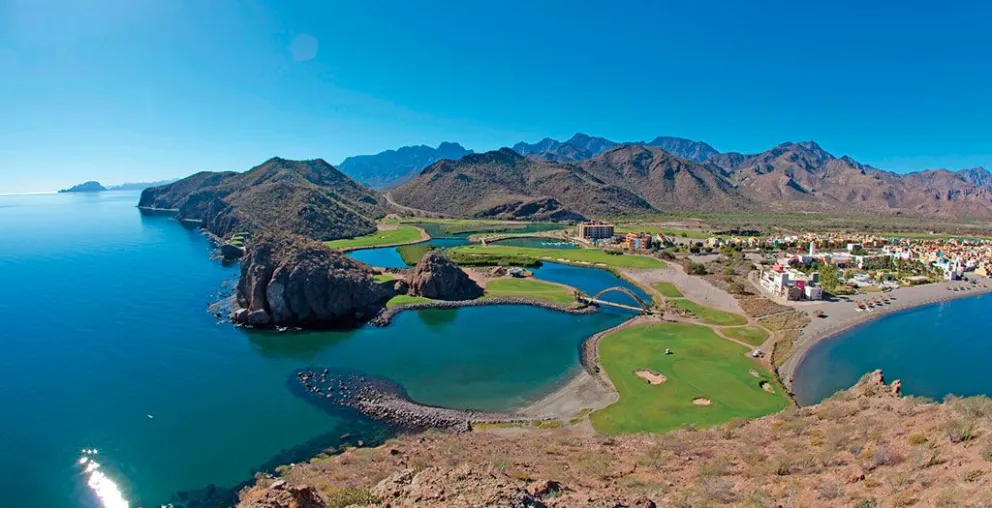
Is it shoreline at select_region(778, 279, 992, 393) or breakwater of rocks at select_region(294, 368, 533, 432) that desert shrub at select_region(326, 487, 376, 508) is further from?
shoreline at select_region(778, 279, 992, 393)

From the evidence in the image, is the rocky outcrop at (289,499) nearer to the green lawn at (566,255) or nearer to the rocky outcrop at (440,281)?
the rocky outcrop at (440,281)

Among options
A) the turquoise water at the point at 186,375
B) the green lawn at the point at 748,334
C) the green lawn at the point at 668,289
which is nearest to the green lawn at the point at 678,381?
the green lawn at the point at 748,334

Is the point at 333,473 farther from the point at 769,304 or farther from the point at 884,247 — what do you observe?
the point at 884,247

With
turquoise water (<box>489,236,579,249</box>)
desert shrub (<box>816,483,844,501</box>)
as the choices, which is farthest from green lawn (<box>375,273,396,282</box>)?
desert shrub (<box>816,483,844,501</box>)

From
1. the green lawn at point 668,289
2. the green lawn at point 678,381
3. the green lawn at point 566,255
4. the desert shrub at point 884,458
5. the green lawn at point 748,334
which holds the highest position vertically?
the green lawn at point 566,255

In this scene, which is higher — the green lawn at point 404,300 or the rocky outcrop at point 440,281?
the rocky outcrop at point 440,281

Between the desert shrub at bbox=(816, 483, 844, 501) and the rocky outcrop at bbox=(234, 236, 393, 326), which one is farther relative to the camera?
the rocky outcrop at bbox=(234, 236, 393, 326)

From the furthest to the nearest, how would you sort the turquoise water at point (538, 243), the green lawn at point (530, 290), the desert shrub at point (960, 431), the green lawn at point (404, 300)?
the turquoise water at point (538, 243)
the green lawn at point (530, 290)
the green lawn at point (404, 300)
the desert shrub at point (960, 431)
